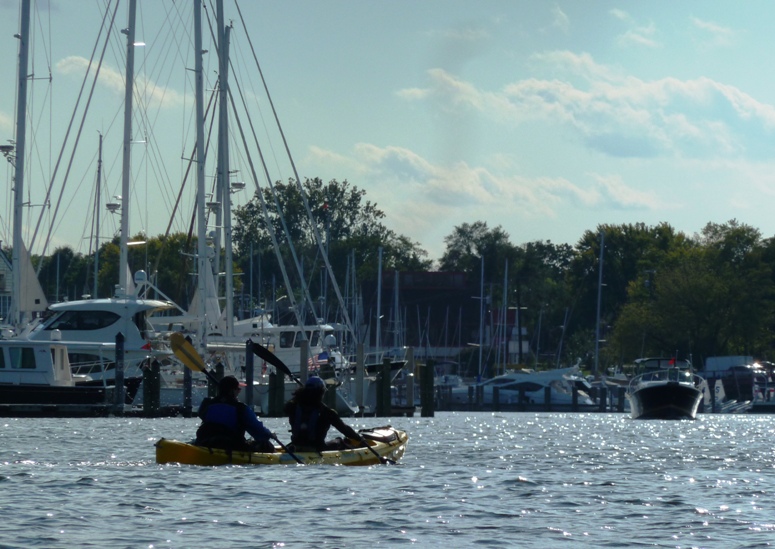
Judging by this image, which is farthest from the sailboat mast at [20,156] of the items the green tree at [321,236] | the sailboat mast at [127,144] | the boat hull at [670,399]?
the green tree at [321,236]

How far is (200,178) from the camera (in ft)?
159

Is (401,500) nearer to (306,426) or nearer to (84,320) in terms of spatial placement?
(306,426)

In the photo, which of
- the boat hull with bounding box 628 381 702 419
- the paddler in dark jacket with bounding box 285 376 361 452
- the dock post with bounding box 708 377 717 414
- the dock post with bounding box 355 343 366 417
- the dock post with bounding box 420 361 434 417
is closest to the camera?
the paddler in dark jacket with bounding box 285 376 361 452

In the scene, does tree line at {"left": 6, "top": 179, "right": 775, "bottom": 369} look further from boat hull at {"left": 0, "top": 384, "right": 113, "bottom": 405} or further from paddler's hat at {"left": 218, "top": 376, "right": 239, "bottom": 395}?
paddler's hat at {"left": 218, "top": 376, "right": 239, "bottom": 395}

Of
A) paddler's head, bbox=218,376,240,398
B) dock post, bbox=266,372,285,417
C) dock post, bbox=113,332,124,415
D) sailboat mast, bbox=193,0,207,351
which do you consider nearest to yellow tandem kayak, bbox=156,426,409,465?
paddler's head, bbox=218,376,240,398

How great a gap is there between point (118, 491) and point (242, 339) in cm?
2733

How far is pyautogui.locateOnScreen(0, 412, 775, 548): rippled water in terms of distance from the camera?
51.8 ft

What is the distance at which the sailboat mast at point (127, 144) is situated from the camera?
1906 inches

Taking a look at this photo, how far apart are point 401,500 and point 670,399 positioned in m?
37.8

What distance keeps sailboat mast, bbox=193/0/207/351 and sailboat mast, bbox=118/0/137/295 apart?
93.1 inches

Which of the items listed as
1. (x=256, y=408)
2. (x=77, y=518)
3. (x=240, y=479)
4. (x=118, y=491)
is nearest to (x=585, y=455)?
(x=240, y=479)

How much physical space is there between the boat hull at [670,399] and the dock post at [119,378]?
22575 millimetres

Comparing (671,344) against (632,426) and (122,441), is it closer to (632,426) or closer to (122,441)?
(632,426)

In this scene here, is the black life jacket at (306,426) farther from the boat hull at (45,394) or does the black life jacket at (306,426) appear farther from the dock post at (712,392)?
the dock post at (712,392)
